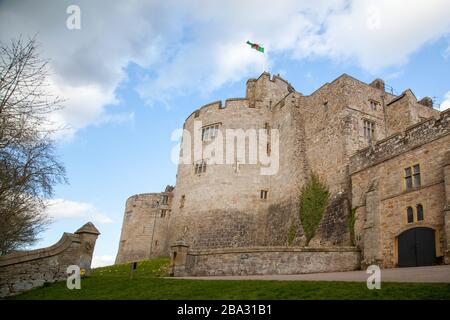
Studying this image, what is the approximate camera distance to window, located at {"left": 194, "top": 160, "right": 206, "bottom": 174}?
3088 centimetres

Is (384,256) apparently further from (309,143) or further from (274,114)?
(274,114)

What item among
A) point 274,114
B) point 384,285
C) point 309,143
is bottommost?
point 384,285

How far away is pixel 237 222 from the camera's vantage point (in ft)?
94.2

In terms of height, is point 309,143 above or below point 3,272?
above

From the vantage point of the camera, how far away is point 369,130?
24984 mm

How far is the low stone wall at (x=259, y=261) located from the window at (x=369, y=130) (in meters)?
9.26

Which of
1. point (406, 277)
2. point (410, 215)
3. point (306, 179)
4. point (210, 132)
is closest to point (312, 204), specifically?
point (306, 179)

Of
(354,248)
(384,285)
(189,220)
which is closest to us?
(384,285)

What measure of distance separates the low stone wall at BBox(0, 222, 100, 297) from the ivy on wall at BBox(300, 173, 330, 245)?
12982mm

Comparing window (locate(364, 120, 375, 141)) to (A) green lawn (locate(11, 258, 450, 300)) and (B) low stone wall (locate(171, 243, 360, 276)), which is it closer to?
(B) low stone wall (locate(171, 243, 360, 276))

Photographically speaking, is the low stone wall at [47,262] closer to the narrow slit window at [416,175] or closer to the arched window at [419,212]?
the arched window at [419,212]

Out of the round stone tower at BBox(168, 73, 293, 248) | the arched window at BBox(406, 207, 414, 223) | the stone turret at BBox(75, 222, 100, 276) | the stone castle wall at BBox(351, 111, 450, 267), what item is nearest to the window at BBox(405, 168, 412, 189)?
the stone castle wall at BBox(351, 111, 450, 267)

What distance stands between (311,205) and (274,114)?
10752mm
